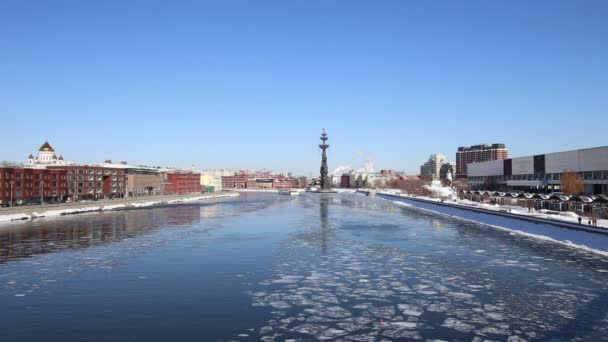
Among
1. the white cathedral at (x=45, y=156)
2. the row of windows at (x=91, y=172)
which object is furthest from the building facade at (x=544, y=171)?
the white cathedral at (x=45, y=156)

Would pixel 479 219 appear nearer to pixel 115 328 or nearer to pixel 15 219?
pixel 115 328

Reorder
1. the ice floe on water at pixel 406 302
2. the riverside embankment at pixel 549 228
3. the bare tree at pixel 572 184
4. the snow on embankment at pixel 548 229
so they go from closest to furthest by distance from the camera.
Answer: the ice floe on water at pixel 406 302, the snow on embankment at pixel 548 229, the riverside embankment at pixel 549 228, the bare tree at pixel 572 184

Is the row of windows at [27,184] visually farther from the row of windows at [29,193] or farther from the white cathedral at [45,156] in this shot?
the white cathedral at [45,156]

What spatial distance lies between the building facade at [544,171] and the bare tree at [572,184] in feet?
7.73

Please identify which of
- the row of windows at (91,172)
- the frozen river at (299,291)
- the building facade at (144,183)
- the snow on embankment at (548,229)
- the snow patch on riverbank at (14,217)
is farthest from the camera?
the building facade at (144,183)

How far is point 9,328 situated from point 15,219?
5101cm

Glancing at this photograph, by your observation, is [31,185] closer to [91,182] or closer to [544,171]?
[91,182]

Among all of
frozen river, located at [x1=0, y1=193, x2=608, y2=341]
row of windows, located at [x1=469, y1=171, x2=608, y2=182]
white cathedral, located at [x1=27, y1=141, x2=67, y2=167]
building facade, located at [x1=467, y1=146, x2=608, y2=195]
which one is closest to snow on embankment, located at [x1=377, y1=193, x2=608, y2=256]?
frozen river, located at [x1=0, y1=193, x2=608, y2=341]

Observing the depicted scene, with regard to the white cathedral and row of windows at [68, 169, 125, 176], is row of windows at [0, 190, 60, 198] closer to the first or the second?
row of windows at [68, 169, 125, 176]

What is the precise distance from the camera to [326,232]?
131 feet

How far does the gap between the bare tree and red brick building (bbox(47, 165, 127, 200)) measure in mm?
93762

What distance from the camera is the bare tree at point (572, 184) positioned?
2852 inches

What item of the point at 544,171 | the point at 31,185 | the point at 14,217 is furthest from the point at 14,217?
the point at 544,171

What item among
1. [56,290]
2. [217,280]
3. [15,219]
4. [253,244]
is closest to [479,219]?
[253,244]
